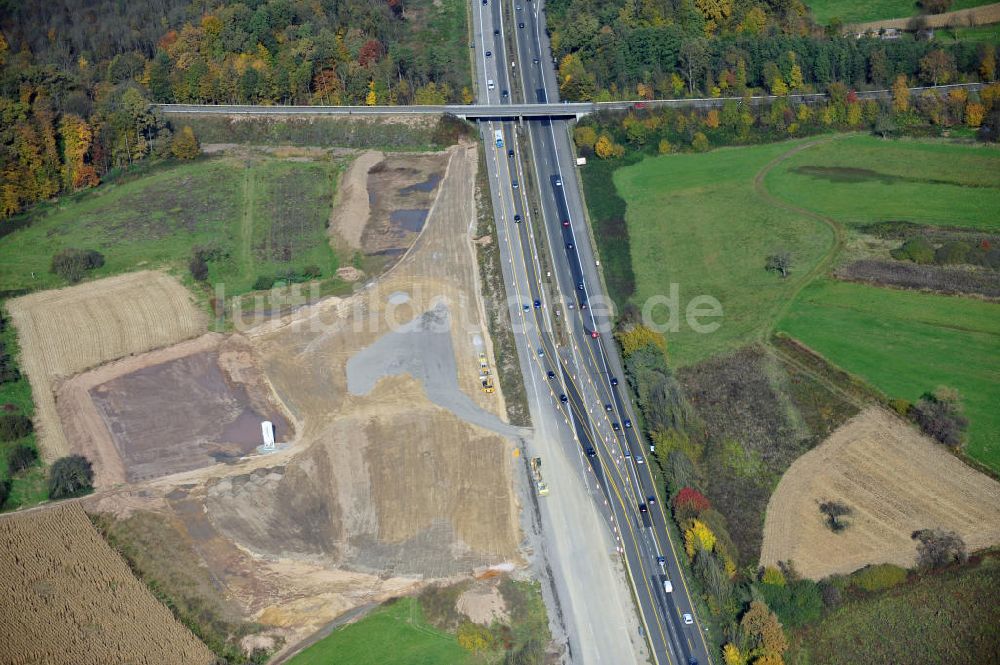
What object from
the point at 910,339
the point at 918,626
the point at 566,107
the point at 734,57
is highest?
the point at 734,57

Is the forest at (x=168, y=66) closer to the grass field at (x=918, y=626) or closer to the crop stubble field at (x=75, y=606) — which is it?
the crop stubble field at (x=75, y=606)

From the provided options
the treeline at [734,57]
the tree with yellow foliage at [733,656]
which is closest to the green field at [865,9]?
the treeline at [734,57]

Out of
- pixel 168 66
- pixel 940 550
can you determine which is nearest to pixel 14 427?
pixel 168 66

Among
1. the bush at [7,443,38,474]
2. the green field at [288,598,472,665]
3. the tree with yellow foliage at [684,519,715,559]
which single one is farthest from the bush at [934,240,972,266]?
the bush at [7,443,38,474]

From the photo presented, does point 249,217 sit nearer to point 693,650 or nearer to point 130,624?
point 130,624

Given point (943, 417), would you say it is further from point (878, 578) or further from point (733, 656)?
point (733, 656)

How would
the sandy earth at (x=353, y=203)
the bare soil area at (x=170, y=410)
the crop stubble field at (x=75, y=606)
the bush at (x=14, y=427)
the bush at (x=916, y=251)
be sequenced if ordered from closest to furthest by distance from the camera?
1. the crop stubble field at (x=75, y=606)
2. the bare soil area at (x=170, y=410)
3. the bush at (x=14, y=427)
4. the bush at (x=916, y=251)
5. the sandy earth at (x=353, y=203)
